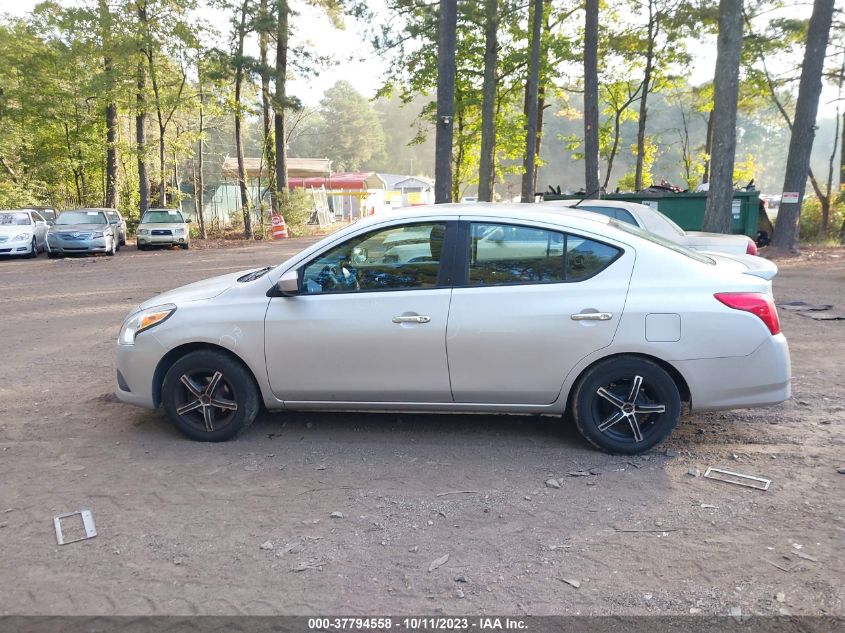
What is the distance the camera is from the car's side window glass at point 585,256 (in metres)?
4.60

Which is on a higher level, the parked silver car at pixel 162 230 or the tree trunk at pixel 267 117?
the tree trunk at pixel 267 117

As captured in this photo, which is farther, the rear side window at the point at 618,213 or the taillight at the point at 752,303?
the rear side window at the point at 618,213

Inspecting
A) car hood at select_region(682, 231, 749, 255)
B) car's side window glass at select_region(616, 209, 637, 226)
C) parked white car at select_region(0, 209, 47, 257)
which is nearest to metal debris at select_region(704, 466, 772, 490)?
car hood at select_region(682, 231, 749, 255)

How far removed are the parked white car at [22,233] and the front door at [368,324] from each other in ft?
65.8

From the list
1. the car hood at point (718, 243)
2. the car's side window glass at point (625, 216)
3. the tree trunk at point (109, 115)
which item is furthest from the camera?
the tree trunk at point (109, 115)

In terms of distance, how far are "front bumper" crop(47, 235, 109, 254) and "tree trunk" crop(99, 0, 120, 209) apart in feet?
24.2

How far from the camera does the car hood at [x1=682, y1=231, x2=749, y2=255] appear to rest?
30.6ft

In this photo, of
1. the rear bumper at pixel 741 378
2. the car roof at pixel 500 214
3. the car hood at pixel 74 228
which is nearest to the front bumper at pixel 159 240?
the car hood at pixel 74 228

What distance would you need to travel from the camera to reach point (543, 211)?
195 inches

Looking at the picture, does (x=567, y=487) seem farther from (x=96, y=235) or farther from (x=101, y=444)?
(x=96, y=235)

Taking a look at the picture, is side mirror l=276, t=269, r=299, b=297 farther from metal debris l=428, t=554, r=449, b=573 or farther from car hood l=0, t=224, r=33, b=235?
car hood l=0, t=224, r=33, b=235

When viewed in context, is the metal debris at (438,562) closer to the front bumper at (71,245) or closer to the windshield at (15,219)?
the front bumper at (71,245)

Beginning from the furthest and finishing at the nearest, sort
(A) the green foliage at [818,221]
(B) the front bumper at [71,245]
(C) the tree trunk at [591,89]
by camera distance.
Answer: (A) the green foliage at [818,221] < (B) the front bumper at [71,245] < (C) the tree trunk at [591,89]

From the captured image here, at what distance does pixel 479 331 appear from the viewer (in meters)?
4.55
